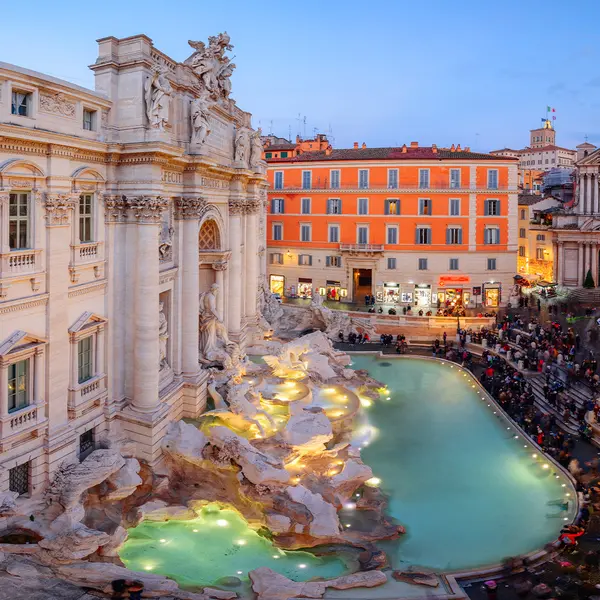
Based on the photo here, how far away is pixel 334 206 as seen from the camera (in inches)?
1729

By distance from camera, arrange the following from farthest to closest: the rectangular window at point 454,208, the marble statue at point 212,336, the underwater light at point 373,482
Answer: the rectangular window at point 454,208
the marble statue at point 212,336
the underwater light at point 373,482

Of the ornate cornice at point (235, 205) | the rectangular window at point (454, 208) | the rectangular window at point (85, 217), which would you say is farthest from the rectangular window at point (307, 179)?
the rectangular window at point (85, 217)

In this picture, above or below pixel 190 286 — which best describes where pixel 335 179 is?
above

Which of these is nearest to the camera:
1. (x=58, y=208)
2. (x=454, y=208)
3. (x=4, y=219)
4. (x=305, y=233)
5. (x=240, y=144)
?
(x=4, y=219)

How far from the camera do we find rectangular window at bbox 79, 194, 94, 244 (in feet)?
48.3

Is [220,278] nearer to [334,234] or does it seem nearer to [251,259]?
[251,259]

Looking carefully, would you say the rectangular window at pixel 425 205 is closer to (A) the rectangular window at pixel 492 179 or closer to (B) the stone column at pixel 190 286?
(A) the rectangular window at pixel 492 179

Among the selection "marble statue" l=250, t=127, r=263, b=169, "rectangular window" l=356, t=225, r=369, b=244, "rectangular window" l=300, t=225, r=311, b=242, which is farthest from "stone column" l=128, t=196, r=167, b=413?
"rectangular window" l=300, t=225, r=311, b=242

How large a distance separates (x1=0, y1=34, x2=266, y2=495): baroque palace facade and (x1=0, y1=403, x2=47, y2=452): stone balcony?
0.09 ft

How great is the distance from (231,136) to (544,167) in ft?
312

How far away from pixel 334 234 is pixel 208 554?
1293 inches

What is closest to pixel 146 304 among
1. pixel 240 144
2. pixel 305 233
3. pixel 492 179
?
pixel 240 144

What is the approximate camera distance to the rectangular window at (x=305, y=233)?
45.0 m

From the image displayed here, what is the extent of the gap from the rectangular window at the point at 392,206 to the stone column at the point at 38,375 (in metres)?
32.4
